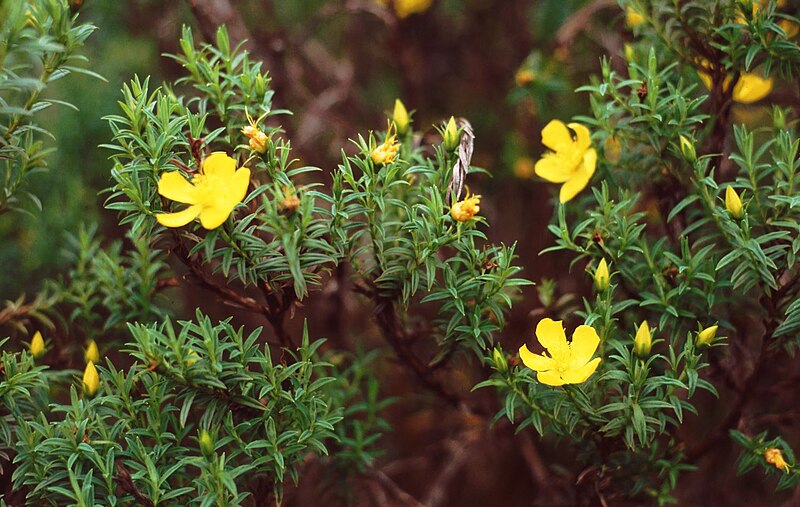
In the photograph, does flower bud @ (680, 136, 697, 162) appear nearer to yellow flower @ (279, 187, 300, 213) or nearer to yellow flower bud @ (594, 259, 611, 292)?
yellow flower bud @ (594, 259, 611, 292)

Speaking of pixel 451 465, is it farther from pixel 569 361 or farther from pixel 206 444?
pixel 206 444

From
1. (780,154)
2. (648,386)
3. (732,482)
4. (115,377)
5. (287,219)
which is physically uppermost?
(287,219)

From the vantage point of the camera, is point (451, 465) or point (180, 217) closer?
point (180, 217)

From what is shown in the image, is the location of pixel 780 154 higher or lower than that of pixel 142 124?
lower

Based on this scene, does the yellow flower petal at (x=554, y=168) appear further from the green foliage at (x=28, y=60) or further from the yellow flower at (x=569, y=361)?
the green foliage at (x=28, y=60)

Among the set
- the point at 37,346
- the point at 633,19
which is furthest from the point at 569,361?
the point at 37,346

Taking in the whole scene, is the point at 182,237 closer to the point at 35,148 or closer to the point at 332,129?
the point at 35,148

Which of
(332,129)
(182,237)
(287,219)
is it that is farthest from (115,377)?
(332,129)
